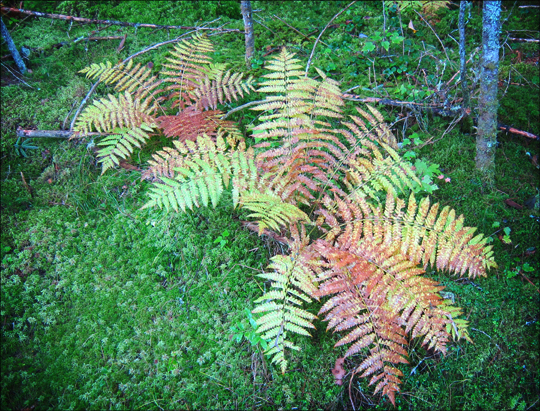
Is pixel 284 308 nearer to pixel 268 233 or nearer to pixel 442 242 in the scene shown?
pixel 268 233

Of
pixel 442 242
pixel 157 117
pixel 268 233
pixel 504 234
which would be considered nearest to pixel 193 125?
pixel 157 117

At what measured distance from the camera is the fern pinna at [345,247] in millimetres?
2318

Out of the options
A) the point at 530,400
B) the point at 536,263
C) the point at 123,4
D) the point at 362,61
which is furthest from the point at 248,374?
the point at 123,4

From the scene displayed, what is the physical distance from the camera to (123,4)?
512 cm

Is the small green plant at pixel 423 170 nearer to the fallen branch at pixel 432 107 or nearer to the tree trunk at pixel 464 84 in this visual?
the fallen branch at pixel 432 107

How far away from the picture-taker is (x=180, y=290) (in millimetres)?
2863

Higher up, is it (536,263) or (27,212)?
(27,212)

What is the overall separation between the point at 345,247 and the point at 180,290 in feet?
4.67

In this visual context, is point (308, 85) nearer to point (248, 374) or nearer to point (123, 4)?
point (248, 374)

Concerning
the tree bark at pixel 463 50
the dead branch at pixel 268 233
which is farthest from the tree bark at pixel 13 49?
the tree bark at pixel 463 50

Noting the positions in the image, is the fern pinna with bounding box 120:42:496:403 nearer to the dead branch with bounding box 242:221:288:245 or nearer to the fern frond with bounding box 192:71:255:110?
the dead branch with bounding box 242:221:288:245

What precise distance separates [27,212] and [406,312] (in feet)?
11.9

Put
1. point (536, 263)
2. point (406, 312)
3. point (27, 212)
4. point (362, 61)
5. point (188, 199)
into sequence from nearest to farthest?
point (406, 312), point (188, 199), point (536, 263), point (27, 212), point (362, 61)

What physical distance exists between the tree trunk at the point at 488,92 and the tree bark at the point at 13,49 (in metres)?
5.24
